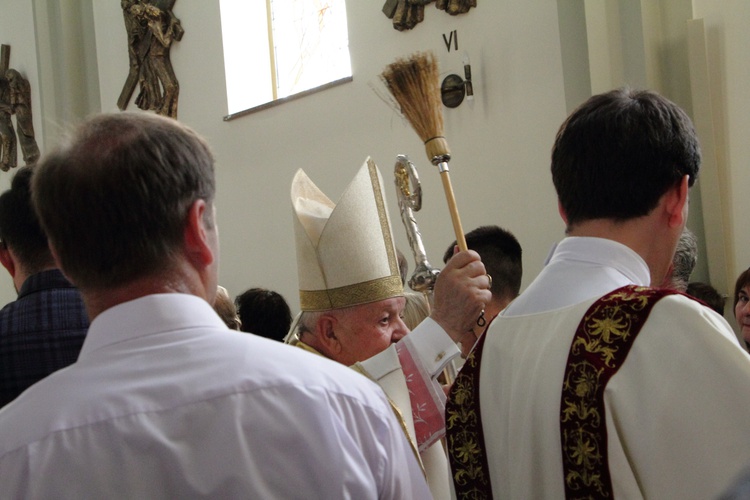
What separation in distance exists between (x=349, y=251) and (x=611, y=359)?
1444 millimetres

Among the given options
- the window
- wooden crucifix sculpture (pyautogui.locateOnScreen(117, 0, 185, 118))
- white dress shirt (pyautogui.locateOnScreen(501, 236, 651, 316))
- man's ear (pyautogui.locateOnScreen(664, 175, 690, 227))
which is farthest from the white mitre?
wooden crucifix sculpture (pyautogui.locateOnScreen(117, 0, 185, 118))

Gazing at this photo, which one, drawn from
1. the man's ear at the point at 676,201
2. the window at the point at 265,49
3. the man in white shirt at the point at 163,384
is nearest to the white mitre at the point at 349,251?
the man's ear at the point at 676,201

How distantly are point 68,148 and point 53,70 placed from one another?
9811 mm

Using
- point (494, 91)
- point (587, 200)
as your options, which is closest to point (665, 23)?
point (494, 91)

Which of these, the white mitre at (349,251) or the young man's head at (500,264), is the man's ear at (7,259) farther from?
the young man's head at (500,264)

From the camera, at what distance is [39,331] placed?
2492 mm

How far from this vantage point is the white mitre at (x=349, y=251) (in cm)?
300

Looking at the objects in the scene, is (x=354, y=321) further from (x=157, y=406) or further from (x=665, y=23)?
(x=665, y=23)

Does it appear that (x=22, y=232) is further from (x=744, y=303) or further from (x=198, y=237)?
(x=744, y=303)

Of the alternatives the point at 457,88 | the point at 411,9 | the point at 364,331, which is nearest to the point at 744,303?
the point at 364,331

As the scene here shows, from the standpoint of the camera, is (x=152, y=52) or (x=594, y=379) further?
(x=152, y=52)

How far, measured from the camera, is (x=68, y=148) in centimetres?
150

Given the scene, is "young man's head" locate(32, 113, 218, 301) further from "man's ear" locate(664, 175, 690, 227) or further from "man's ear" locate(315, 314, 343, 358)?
"man's ear" locate(315, 314, 343, 358)

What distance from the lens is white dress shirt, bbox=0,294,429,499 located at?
4.46 ft
